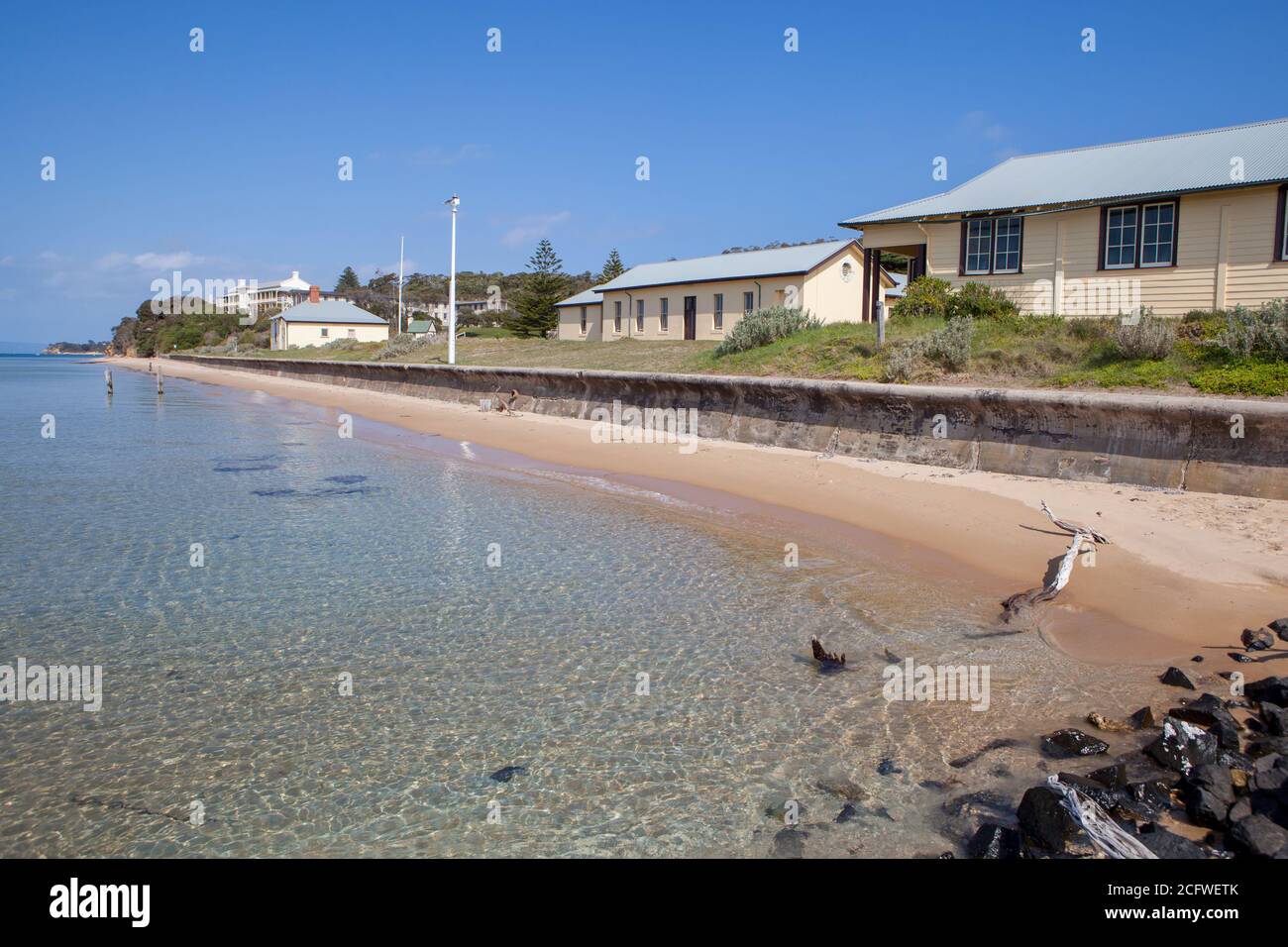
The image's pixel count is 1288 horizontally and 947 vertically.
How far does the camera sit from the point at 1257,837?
353cm

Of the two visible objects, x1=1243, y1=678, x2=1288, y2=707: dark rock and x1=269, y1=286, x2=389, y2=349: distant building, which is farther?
x1=269, y1=286, x2=389, y2=349: distant building

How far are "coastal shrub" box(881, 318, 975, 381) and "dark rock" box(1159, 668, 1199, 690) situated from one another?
1121 cm

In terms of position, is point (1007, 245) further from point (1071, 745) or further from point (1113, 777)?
point (1113, 777)

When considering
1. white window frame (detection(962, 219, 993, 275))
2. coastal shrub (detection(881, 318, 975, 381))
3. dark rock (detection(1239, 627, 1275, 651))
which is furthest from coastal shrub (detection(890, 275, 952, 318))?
dark rock (detection(1239, 627, 1275, 651))

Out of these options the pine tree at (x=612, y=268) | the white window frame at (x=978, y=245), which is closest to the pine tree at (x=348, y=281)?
the pine tree at (x=612, y=268)

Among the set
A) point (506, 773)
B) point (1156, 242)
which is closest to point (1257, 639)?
point (506, 773)

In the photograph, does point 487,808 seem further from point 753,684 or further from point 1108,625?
point 1108,625

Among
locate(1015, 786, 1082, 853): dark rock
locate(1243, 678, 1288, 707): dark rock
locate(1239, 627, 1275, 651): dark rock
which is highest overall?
locate(1239, 627, 1275, 651): dark rock

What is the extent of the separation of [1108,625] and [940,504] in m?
3.98

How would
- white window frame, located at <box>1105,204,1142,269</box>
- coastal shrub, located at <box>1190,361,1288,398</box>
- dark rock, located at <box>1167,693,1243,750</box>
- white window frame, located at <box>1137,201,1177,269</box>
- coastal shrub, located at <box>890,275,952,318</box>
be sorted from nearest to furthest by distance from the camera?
dark rock, located at <box>1167,693,1243,750</box> → coastal shrub, located at <box>1190,361,1288,398</box> → white window frame, located at <box>1137,201,1177,269</box> → white window frame, located at <box>1105,204,1142,269</box> → coastal shrub, located at <box>890,275,952,318</box>

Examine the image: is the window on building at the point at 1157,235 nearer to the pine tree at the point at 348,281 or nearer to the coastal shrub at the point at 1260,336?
the coastal shrub at the point at 1260,336

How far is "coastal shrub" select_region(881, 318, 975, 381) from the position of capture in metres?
16.1

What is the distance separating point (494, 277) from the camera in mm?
141625

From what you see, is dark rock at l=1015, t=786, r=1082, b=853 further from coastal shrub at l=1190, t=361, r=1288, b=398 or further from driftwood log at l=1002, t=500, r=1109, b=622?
coastal shrub at l=1190, t=361, r=1288, b=398
